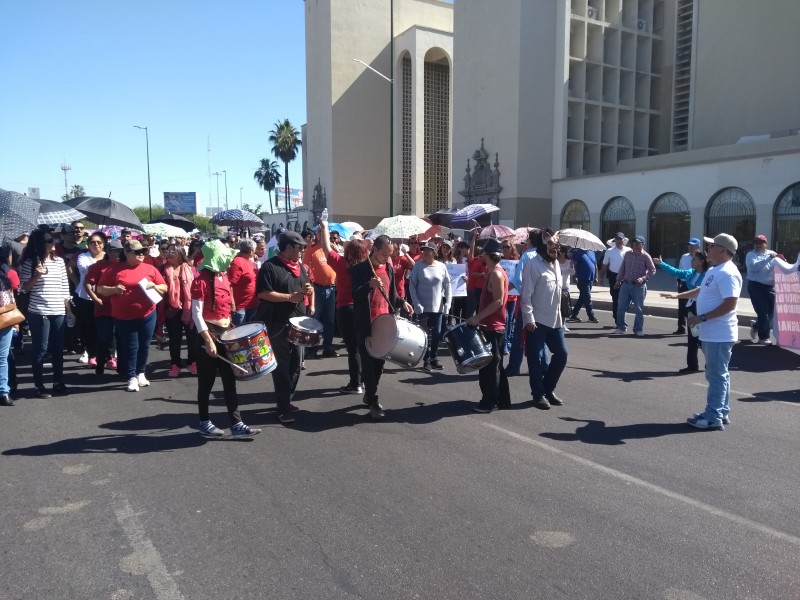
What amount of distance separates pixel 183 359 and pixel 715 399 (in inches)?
284

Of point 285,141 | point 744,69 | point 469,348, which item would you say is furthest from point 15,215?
Result: point 285,141

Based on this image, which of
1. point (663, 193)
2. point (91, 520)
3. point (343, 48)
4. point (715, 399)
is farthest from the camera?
point (343, 48)

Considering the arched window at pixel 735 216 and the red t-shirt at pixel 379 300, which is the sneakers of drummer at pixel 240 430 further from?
the arched window at pixel 735 216

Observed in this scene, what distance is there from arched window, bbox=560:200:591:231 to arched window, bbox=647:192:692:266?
3490 mm

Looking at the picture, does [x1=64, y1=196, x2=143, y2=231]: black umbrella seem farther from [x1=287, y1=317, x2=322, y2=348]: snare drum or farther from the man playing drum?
the man playing drum

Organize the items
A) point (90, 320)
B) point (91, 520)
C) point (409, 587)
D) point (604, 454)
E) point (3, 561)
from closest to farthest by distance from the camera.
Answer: point (409, 587)
point (3, 561)
point (91, 520)
point (604, 454)
point (90, 320)

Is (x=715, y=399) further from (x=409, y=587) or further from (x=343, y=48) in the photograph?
(x=343, y=48)

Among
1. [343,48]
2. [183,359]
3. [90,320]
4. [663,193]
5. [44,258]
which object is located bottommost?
[183,359]

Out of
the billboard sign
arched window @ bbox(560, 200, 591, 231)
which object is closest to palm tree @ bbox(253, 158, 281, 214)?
the billboard sign

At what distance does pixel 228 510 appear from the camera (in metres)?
4.10

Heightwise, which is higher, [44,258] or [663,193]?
[663,193]

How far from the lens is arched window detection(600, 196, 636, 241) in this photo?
27.8 m

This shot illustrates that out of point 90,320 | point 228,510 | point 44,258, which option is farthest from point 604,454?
point 90,320

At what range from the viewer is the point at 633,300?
11789mm
